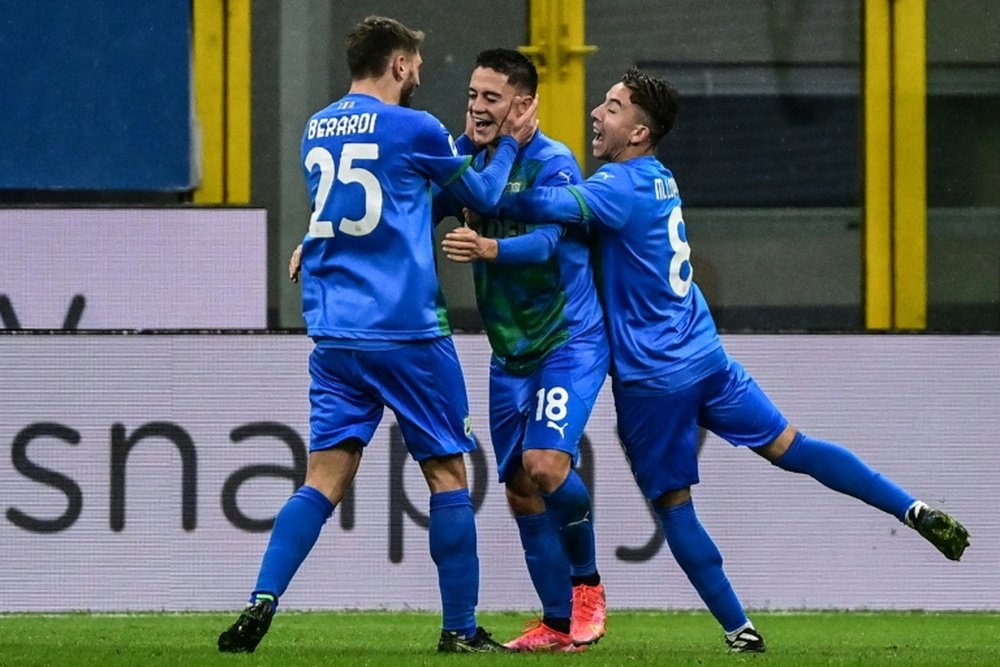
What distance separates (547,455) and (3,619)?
3.06 m

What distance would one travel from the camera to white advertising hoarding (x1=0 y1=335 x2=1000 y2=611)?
344 inches

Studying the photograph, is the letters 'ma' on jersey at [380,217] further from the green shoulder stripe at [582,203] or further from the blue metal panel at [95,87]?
the blue metal panel at [95,87]

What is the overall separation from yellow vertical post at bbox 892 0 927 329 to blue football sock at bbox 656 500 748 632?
3.56 metres

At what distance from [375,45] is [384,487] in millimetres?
A: 3010

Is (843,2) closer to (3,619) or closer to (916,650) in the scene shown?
(916,650)

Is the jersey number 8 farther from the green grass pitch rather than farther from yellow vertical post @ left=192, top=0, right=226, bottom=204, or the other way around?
yellow vertical post @ left=192, top=0, right=226, bottom=204

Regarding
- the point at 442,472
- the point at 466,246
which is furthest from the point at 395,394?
the point at 466,246

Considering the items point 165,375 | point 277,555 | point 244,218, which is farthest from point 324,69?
point 277,555

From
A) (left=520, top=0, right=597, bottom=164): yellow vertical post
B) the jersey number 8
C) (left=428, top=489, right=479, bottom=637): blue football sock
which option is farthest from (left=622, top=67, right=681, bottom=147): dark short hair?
(left=520, top=0, right=597, bottom=164): yellow vertical post

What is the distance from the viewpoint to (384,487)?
880 centimetres

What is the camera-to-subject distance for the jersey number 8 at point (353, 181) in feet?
19.7

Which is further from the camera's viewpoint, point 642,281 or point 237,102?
point 237,102

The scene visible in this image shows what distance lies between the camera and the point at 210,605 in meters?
8.72

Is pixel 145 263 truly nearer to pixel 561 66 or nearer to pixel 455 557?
pixel 561 66
